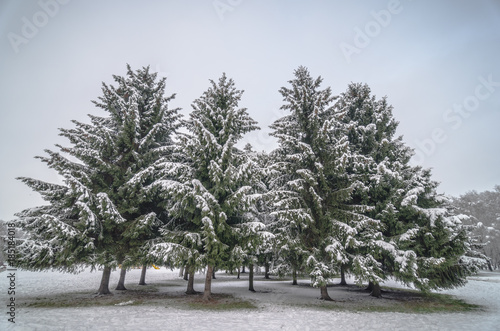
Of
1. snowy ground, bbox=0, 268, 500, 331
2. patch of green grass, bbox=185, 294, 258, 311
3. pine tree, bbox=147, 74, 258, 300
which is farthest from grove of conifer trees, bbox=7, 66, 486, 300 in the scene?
snowy ground, bbox=0, 268, 500, 331

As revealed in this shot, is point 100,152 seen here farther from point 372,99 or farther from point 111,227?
point 372,99

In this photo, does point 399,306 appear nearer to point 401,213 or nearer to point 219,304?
point 401,213

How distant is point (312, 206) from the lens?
42.7 ft

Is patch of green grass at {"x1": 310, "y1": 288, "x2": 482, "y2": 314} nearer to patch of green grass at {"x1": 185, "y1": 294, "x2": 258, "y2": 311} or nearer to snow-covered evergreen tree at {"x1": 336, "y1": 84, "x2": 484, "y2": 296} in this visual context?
snow-covered evergreen tree at {"x1": 336, "y1": 84, "x2": 484, "y2": 296}

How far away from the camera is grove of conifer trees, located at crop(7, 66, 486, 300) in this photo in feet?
34.9

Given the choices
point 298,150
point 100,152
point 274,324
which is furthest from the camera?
point 298,150

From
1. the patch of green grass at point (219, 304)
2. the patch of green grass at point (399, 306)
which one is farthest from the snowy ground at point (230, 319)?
the patch of green grass at point (399, 306)

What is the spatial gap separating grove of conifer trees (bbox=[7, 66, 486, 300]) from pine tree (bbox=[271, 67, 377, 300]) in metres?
0.07

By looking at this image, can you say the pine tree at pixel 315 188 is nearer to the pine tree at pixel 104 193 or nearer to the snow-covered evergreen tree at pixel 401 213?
the snow-covered evergreen tree at pixel 401 213

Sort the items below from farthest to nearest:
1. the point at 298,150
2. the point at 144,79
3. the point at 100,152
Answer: the point at 144,79
the point at 298,150
the point at 100,152

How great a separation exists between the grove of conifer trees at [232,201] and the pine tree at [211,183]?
62 millimetres

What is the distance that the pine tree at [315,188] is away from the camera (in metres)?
11.4

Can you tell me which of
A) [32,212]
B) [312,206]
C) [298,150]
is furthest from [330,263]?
[32,212]

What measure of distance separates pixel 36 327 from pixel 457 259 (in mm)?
17352
